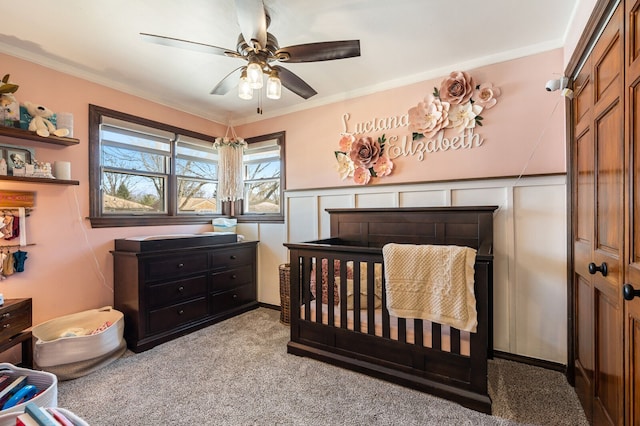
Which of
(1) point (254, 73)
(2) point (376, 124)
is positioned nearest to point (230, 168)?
(2) point (376, 124)

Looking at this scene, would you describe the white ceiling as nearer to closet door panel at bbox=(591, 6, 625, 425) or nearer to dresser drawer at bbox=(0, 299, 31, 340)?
closet door panel at bbox=(591, 6, 625, 425)

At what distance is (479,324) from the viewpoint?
1665 mm

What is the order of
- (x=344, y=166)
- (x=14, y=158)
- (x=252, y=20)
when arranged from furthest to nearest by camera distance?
(x=344, y=166)
(x=14, y=158)
(x=252, y=20)

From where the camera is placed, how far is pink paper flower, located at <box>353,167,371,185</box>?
2871 millimetres

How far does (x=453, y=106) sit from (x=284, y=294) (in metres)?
2.37

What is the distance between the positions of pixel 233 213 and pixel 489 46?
3.19 metres

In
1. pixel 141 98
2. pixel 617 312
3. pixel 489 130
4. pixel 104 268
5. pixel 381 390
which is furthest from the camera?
pixel 141 98

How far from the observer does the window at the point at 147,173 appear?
8.70 feet

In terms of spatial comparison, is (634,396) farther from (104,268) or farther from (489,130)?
(104,268)

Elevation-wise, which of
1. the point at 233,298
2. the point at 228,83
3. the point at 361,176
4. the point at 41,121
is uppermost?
the point at 228,83

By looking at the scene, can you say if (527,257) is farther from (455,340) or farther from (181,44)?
(181,44)

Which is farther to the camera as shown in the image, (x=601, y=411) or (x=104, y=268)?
(x=104, y=268)

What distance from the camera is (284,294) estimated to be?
3029 millimetres

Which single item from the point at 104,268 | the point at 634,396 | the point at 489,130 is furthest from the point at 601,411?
the point at 104,268
